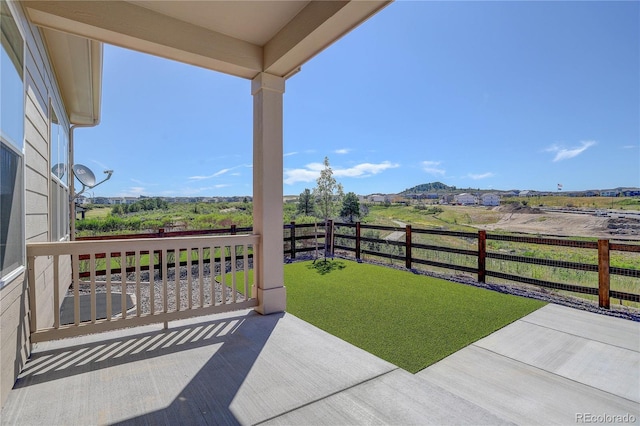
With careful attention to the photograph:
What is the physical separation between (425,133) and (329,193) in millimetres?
6506

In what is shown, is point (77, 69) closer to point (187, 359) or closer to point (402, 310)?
point (187, 359)

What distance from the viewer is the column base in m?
3.23

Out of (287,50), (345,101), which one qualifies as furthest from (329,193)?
(287,50)

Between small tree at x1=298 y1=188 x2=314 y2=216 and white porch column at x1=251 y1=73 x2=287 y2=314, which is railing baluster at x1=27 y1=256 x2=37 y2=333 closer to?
white porch column at x1=251 y1=73 x2=287 y2=314

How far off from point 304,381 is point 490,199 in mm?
6483

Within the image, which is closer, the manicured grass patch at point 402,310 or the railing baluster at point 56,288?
the railing baluster at point 56,288

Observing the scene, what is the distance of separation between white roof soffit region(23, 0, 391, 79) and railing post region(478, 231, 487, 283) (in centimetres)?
409

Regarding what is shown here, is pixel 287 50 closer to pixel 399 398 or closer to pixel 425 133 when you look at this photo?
pixel 399 398

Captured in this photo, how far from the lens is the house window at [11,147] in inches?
59.4

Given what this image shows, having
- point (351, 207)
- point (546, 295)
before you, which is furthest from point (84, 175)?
point (546, 295)

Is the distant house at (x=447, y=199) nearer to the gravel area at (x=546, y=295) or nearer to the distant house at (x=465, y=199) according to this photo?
the distant house at (x=465, y=199)

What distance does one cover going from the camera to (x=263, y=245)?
3.25 m

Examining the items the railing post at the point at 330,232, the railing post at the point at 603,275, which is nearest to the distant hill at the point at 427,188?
the railing post at the point at 330,232

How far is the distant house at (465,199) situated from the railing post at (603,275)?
3316 millimetres
